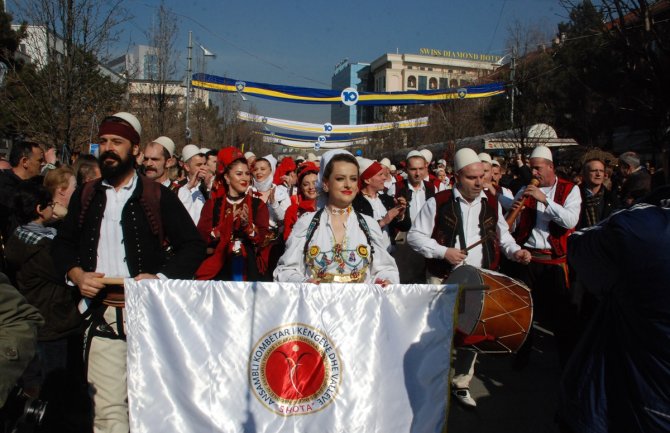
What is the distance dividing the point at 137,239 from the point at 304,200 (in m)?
3.34

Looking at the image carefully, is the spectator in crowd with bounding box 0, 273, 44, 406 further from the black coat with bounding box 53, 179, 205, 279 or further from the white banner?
the black coat with bounding box 53, 179, 205, 279

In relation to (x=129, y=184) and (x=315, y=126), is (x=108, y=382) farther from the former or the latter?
(x=315, y=126)

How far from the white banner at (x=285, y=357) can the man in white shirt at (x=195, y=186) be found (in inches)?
111

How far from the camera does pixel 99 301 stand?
3.41 m

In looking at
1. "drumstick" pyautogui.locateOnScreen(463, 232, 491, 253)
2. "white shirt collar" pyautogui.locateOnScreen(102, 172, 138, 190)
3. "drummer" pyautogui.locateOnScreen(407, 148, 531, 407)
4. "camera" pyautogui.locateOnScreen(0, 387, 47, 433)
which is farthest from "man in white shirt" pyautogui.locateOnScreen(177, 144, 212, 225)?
"camera" pyautogui.locateOnScreen(0, 387, 47, 433)

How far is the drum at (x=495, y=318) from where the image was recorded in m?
3.79

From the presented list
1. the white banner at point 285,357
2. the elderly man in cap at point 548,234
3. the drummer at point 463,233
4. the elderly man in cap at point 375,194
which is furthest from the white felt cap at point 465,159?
the white banner at point 285,357

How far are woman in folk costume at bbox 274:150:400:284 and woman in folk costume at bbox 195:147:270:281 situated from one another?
4.25ft

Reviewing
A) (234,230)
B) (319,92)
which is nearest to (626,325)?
(234,230)

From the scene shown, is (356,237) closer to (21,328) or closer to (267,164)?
(21,328)

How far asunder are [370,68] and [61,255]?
12809 centimetres

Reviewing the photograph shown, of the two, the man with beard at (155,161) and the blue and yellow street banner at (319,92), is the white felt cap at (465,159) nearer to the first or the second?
the man with beard at (155,161)

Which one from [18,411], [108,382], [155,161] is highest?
[155,161]

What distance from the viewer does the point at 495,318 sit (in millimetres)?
3789
